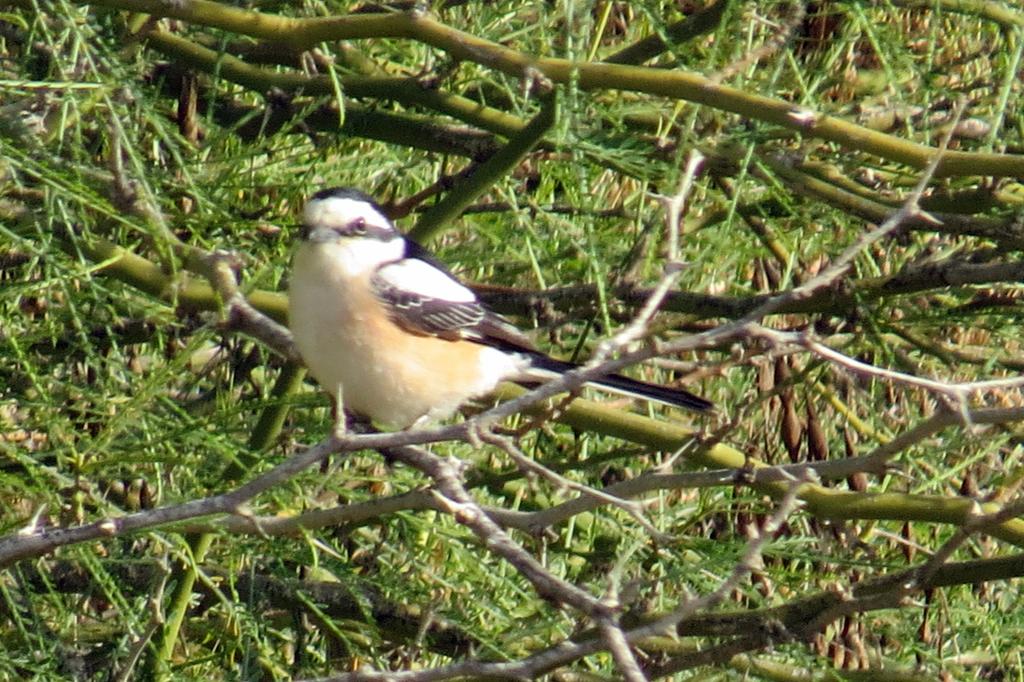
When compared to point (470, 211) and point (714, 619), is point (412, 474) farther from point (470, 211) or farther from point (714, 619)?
point (714, 619)

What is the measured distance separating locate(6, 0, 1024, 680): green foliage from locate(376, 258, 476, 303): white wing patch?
0.12m

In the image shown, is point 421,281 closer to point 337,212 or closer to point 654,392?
point 337,212

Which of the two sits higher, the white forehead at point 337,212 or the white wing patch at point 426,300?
the white forehead at point 337,212

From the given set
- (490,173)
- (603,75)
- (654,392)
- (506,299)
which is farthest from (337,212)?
(603,75)

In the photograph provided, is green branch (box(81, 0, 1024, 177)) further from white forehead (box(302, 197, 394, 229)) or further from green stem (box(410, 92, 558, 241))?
white forehead (box(302, 197, 394, 229))

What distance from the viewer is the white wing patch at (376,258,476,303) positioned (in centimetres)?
367

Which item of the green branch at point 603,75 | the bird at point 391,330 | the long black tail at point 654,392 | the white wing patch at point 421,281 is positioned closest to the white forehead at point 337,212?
the bird at point 391,330

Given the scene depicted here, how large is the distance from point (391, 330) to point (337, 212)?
0.33 m

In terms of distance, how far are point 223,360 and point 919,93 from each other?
6.02 ft

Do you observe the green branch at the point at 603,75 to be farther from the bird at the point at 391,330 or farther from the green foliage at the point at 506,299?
the bird at the point at 391,330

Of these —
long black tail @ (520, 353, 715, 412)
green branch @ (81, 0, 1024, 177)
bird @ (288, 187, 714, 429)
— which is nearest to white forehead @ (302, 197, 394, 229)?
bird @ (288, 187, 714, 429)

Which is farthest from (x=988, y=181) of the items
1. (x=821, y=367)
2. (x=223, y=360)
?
(x=223, y=360)

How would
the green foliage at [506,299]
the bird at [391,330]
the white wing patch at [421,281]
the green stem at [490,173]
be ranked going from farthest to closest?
the white wing patch at [421,281]
the bird at [391,330]
the green stem at [490,173]
the green foliage at [506,299]

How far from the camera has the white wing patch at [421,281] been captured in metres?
3.67
